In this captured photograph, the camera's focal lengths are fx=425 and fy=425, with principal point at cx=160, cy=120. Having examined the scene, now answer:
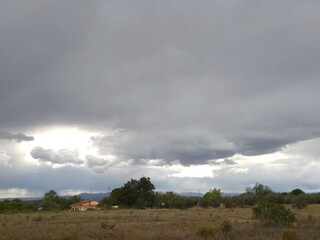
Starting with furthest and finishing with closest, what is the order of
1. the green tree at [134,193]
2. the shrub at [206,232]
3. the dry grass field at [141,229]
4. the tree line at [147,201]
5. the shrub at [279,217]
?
the green tree at [134,193] < the tree line at [147,201] < the shrub at [279,217] < the shrub at [206,232] < the dry grass field at [141,229]

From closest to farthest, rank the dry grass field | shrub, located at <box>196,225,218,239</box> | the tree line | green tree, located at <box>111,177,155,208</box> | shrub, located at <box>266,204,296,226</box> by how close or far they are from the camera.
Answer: the dry grass field → shrub, located at <box>196,225,218,239</box> → shrub, located at <box>266,204,296,226</box> → the tree line → green tree, located at <box>111,177,155,208</box>

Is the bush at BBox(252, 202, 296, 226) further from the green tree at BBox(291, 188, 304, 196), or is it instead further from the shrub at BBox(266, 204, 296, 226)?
the green tree at BBox(291, 188, 304, 196)

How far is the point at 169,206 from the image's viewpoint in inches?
4370

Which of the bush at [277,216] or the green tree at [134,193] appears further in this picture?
the green tree at [134,193]

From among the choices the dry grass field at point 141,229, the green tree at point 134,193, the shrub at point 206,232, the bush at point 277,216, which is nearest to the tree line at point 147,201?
the green tree at point 134,193

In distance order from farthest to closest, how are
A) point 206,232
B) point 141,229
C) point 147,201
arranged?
1. point 147,201
2. point 141,229
3. point 206,232

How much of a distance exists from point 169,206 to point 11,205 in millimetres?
39684

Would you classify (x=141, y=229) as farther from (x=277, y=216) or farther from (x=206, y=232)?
(x=277, y=216)

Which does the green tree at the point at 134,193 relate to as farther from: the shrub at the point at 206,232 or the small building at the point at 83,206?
the shrub at the point at 206,232

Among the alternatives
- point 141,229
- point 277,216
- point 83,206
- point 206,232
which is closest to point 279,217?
point 277,216

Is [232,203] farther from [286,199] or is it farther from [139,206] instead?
[139,206]

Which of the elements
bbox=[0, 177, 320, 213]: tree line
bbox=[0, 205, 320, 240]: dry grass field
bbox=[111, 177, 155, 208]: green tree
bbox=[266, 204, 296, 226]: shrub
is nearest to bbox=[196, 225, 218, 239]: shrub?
bbox=[0, 205, 320, 240]: dry grass field

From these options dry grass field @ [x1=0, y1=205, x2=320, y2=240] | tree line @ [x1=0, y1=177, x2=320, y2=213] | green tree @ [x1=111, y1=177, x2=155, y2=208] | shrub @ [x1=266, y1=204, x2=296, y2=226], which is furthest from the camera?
green tree @ [x1=111, y1=177, x2=155, y2=208]

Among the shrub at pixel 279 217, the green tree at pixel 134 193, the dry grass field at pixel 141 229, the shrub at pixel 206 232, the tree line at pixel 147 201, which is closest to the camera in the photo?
the dry grass field at pixel 141 229
